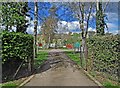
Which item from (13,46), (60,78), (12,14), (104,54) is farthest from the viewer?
(12,14)

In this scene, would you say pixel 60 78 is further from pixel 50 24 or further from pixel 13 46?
pixel 50 24

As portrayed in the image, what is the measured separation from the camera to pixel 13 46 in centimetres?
1292

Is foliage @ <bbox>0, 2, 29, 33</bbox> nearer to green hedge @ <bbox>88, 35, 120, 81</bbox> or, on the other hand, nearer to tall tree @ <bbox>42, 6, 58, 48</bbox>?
green hedge @ <bbox>88, 35, 120, 81</bbox>

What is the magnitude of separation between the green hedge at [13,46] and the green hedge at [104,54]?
3.83 meters


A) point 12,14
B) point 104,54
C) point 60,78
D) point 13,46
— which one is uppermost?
point 12,14

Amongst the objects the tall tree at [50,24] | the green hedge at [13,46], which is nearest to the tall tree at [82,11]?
the tall tree at [50,24]

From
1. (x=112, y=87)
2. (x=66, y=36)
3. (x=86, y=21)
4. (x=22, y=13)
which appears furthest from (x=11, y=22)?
(x=66, y=36)

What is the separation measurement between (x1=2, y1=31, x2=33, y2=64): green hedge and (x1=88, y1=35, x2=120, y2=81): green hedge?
383 cm

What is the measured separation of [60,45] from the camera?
10956 cm

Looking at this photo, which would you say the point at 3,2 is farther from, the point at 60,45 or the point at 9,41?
the point at 60,45

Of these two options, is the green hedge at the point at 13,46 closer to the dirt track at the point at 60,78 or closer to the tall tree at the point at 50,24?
the dirt track at the point at 60,78

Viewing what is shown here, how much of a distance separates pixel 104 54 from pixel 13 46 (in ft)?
14.4

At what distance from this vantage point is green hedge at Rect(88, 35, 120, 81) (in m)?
11.6

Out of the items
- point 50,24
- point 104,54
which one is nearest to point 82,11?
point 104,54
